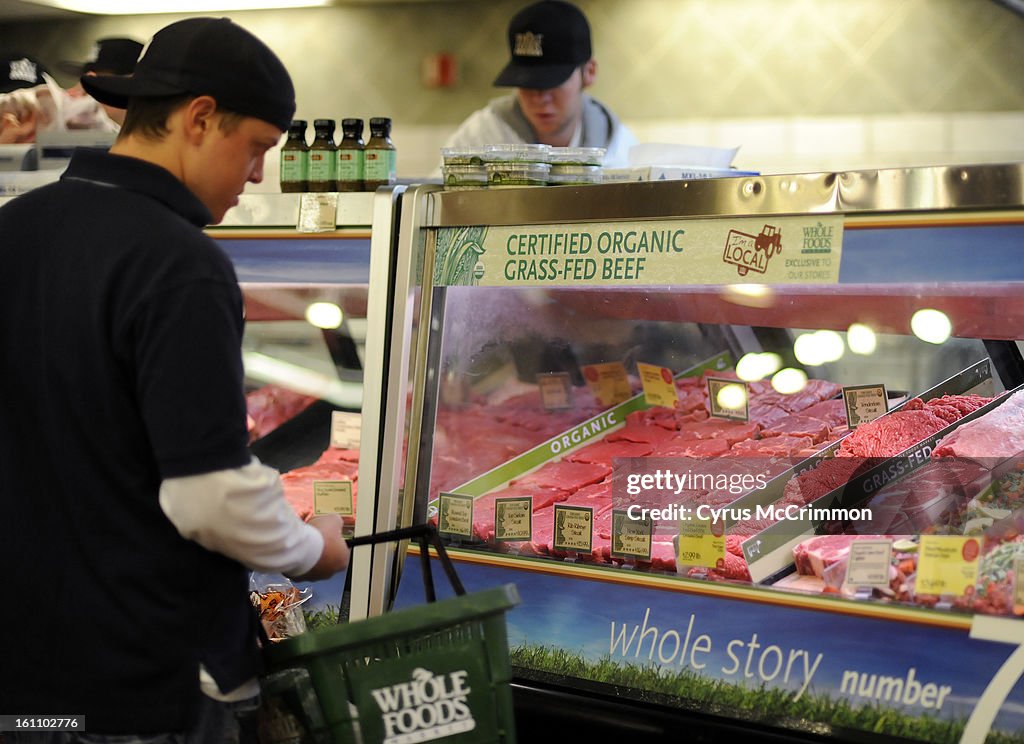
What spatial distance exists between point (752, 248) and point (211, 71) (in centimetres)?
97

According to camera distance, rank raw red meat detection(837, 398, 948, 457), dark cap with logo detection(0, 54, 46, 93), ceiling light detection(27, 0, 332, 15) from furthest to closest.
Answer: ceiling light detection(27, 0, 332, 15) < dark cap with logo detection(0, 54, 46, 93) < raw red meat detection(837, 398, 948, 457)

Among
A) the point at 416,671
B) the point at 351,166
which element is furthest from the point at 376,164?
the point at 416,671

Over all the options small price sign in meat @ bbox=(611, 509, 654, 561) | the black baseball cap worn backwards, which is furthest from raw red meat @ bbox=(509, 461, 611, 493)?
the black baseball cap worn backwards

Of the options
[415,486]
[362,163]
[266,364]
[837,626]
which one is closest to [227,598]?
[415,486]

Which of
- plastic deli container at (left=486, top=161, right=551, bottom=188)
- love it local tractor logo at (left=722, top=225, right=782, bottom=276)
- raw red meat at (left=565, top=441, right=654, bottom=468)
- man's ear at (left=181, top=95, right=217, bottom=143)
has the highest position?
plastic deli container at (left=486, top=161, right=551, bottom=188)

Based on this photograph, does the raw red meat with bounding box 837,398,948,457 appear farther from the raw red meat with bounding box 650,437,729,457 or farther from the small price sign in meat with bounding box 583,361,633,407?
the small price sign in meat with bounding box 583,361,633,407

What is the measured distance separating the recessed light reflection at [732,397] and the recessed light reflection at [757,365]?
0.13 ft

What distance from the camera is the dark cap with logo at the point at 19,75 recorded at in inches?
159

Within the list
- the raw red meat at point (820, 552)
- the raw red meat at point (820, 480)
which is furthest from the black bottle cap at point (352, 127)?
the raw red meat at point (820, 552)

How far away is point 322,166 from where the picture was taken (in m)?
2.57

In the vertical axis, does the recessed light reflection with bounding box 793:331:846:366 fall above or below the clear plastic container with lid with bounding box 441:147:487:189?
below

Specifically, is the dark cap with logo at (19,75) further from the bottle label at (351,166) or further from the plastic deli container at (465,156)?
the plastic deli container at (465,156)

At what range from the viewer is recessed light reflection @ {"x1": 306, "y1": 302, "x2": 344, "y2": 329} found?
2.79 meters

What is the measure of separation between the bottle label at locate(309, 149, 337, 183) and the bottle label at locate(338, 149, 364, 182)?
0.02 metres
